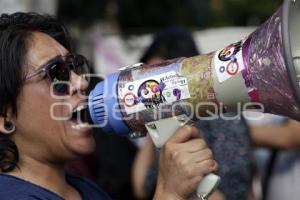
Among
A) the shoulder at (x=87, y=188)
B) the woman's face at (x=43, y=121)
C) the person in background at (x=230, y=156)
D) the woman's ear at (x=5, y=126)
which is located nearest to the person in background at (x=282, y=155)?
the person in background at (x=230, y=156)

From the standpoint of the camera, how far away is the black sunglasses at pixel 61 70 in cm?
217

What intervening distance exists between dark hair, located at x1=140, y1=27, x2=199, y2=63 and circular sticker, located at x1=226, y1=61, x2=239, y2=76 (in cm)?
118

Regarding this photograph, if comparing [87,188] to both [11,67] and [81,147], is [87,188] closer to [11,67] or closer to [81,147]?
[81,147]

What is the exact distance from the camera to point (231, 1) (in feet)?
80.7

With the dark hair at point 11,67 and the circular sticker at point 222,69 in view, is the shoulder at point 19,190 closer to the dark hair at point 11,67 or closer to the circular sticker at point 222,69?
the dark hair at point 11,67

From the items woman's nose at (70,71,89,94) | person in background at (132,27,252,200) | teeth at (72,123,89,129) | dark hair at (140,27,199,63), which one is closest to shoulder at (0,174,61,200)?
teeth at (72,123,89,129)

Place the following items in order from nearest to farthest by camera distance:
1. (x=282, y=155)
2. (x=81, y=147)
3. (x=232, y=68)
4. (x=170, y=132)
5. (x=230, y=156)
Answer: (x=232, y=68) < (x=170, y=132) < (x=81, y=147) < (x=230, y=156) < (x=282, y=155)

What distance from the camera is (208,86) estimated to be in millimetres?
1969

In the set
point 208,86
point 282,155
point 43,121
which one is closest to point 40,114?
point 43,121

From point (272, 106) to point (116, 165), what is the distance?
1806 millimetres

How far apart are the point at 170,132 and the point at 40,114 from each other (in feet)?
1.36

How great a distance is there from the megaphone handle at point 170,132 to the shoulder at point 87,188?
305 mm

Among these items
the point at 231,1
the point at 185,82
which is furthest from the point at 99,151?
the point at 231,1

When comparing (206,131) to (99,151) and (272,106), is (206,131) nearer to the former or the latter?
(272,106)
